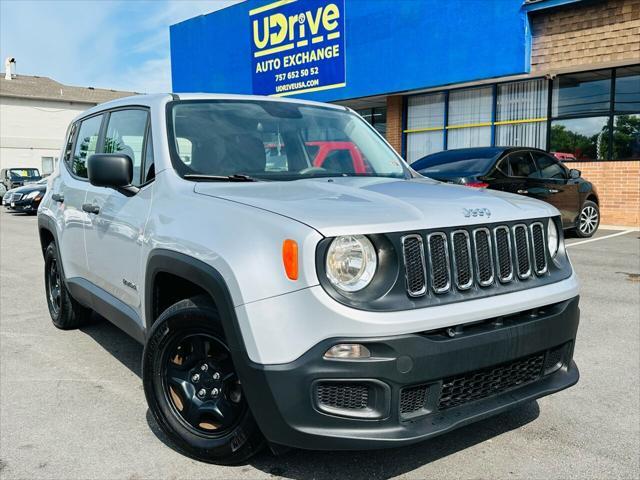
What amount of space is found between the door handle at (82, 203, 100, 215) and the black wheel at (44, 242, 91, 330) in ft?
3.25

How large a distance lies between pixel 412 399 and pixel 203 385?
3.34 feet

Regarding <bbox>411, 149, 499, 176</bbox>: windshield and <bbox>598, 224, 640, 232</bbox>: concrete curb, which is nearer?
<bbox>411, 149, 499, 176</bbox>: windshield

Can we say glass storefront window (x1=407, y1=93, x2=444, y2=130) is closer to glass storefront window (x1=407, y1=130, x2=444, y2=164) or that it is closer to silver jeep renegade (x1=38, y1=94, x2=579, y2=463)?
glass storefront window (x1=407, y1=130, x2=444, y2=164)

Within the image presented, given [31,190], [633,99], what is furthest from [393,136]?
[31,190]

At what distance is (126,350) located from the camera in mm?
4629

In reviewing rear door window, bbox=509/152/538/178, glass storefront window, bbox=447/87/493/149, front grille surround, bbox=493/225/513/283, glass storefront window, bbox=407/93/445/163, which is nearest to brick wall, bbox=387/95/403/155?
glass storefront window, bbox=407/93/445/163

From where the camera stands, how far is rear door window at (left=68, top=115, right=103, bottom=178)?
453cm

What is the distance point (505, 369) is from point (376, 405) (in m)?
0.70

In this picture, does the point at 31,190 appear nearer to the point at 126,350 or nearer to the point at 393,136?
the point at 393,136

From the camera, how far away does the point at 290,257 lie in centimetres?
233

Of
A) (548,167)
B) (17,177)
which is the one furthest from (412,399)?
(17,177)

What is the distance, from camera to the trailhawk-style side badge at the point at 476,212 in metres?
Answer: 2.65

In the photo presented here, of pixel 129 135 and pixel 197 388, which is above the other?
pixel 129 135

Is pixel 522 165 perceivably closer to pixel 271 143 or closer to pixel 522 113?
pixel 522 113
